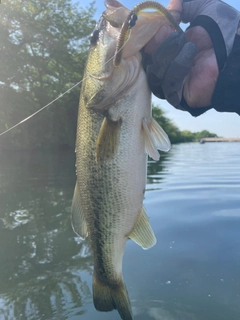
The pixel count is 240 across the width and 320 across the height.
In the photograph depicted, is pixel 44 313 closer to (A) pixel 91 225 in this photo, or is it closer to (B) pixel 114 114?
(A) pixel 91 225

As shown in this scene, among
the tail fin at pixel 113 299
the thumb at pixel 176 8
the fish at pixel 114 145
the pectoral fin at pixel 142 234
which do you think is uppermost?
the thumb at pixel 176 8

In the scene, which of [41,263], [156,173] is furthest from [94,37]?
[156,173]

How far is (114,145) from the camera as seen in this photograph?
2.33 metres

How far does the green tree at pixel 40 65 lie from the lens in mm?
30047

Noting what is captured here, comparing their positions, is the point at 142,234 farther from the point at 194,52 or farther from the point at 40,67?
the point at 40,67

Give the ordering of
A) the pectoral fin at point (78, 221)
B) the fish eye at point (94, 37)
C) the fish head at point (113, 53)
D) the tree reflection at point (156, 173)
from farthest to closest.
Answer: the tree reflection at point (156, 173) < the pectoral fin at point (78, 221) < the fish eye at point (94, 37) < the fish head at point (113, 53)

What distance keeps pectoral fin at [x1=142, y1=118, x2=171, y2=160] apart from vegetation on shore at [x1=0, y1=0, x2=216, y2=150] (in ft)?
88.4

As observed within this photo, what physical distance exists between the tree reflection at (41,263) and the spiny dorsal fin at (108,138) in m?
1.70

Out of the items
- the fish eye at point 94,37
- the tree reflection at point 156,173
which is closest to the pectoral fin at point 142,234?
the fish eye at point 94,37

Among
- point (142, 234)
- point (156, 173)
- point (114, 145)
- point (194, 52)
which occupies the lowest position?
point (156, 173)

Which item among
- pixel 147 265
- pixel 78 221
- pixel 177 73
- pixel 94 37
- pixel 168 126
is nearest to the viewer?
pixel 177 73

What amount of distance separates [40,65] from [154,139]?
3254cm

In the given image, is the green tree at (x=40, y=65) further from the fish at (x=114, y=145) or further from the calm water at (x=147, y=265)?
the fish at (x=114, y=145)

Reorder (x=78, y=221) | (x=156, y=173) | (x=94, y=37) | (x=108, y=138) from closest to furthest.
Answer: (x=108, y=138), (x=94, y=37), (x=78, y=221), (x=156, y=173)
